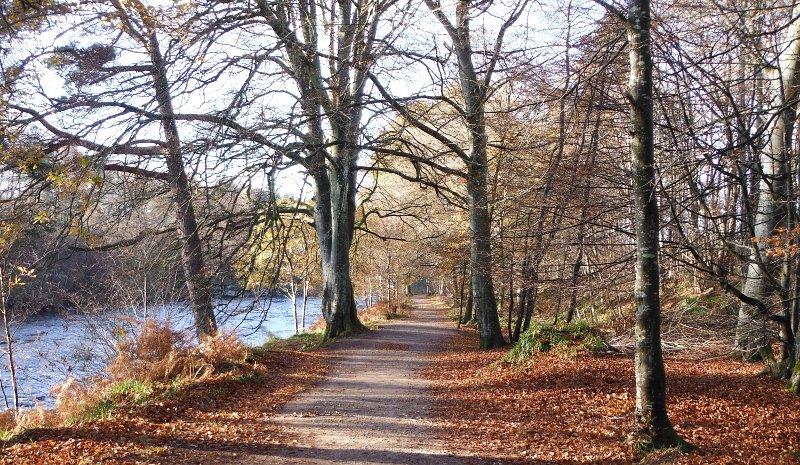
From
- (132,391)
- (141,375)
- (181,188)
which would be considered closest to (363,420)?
(132,391)

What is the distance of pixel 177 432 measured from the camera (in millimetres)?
6625

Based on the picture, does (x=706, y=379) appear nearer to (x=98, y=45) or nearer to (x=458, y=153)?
(x=458, y=153)

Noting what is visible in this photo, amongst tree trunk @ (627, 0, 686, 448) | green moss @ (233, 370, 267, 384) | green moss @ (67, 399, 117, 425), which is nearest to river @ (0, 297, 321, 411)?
green moss @ (233, 370, 267, 384)

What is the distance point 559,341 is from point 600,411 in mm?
4198

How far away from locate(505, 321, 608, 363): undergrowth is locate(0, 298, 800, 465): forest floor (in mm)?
289

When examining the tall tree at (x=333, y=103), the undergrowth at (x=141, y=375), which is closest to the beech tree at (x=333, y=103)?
the tall tree at (x=333, y=103)

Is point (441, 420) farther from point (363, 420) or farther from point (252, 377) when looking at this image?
point (252, 377)

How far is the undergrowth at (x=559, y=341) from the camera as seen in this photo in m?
11.7

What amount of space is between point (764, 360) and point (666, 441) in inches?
229

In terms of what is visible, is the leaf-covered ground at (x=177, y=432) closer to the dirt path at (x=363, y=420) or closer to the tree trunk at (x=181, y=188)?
the dirt path at (x=363, y=420)

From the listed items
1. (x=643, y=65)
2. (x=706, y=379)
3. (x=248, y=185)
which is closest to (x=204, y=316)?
(x=248, y=185)

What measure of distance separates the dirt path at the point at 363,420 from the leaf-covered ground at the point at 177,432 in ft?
1.32

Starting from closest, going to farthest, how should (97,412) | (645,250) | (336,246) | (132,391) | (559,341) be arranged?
(645,250) < (97,412) < (132,391) < (559,341) < (336,246)

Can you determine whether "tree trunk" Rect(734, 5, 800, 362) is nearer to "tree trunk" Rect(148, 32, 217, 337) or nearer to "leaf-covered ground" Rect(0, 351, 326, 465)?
"leaf-covered ground" Rect(0, 351, 326, 465)
